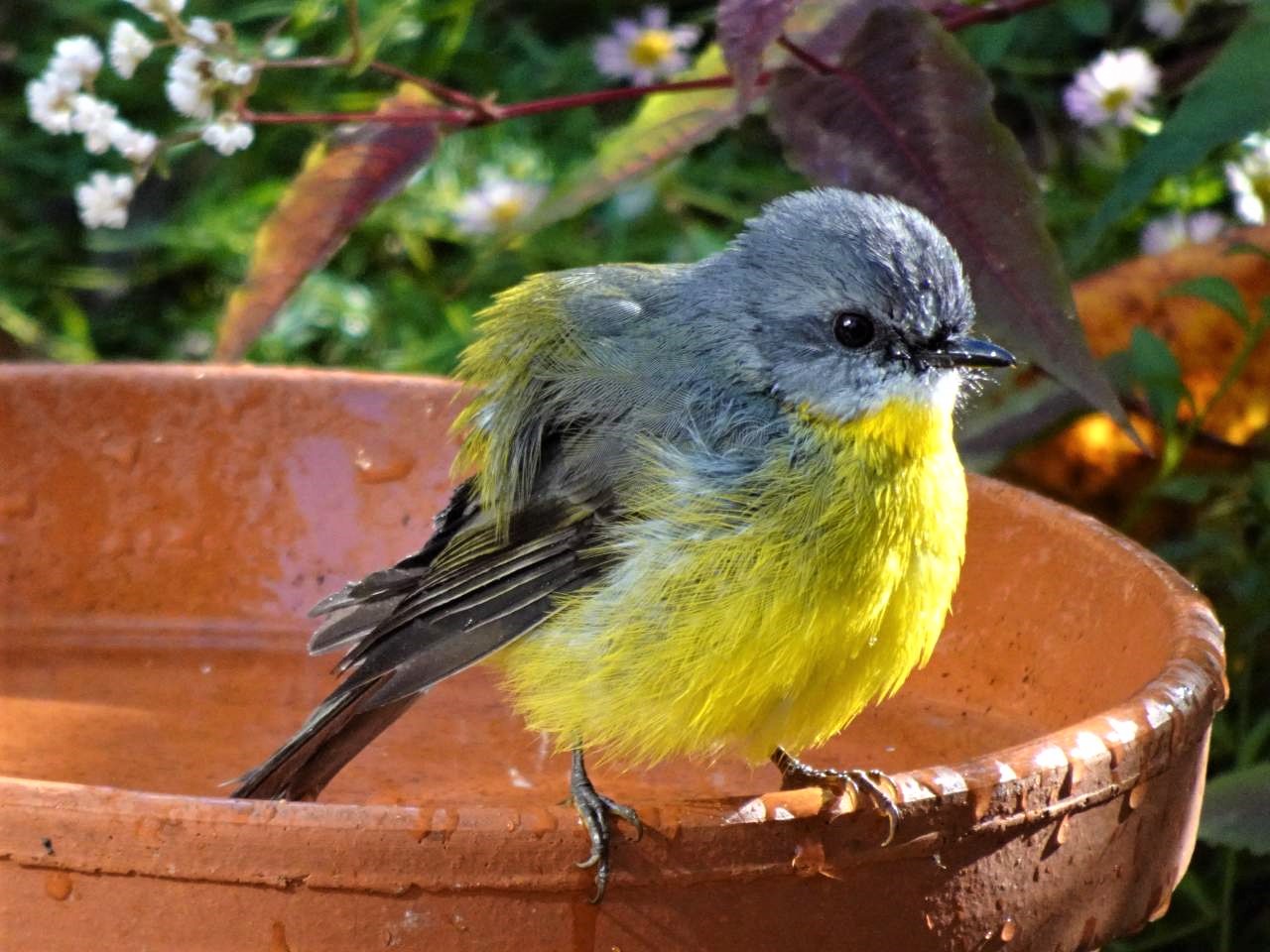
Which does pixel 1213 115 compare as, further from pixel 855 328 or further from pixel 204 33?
pixel 204 33

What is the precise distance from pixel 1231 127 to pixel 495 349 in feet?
4.61

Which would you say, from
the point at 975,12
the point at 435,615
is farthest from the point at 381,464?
the point at 975,12

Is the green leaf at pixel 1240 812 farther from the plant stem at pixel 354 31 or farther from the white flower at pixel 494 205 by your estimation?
the white flower at pixel 494 205

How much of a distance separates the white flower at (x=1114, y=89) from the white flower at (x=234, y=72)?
7.07 ft

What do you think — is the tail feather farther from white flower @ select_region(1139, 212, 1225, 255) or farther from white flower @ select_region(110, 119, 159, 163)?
white flower @ select_region(1139, 212, 1225, 255)

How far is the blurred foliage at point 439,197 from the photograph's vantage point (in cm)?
536

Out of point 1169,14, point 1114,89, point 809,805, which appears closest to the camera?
point 809,805

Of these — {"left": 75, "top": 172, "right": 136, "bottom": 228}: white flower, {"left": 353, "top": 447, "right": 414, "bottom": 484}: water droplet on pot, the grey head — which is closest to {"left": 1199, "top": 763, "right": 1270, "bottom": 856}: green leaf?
the grey head

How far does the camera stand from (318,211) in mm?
3703

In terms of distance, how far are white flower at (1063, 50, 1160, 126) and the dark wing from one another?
2374 mm

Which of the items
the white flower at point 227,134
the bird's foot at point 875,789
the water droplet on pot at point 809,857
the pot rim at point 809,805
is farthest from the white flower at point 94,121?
the water droplet on pot at point 809,857

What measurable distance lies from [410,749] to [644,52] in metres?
2.63

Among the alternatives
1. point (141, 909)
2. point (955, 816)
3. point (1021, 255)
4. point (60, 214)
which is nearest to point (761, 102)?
point (1021, 255)

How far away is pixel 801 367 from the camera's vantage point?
3107mm
